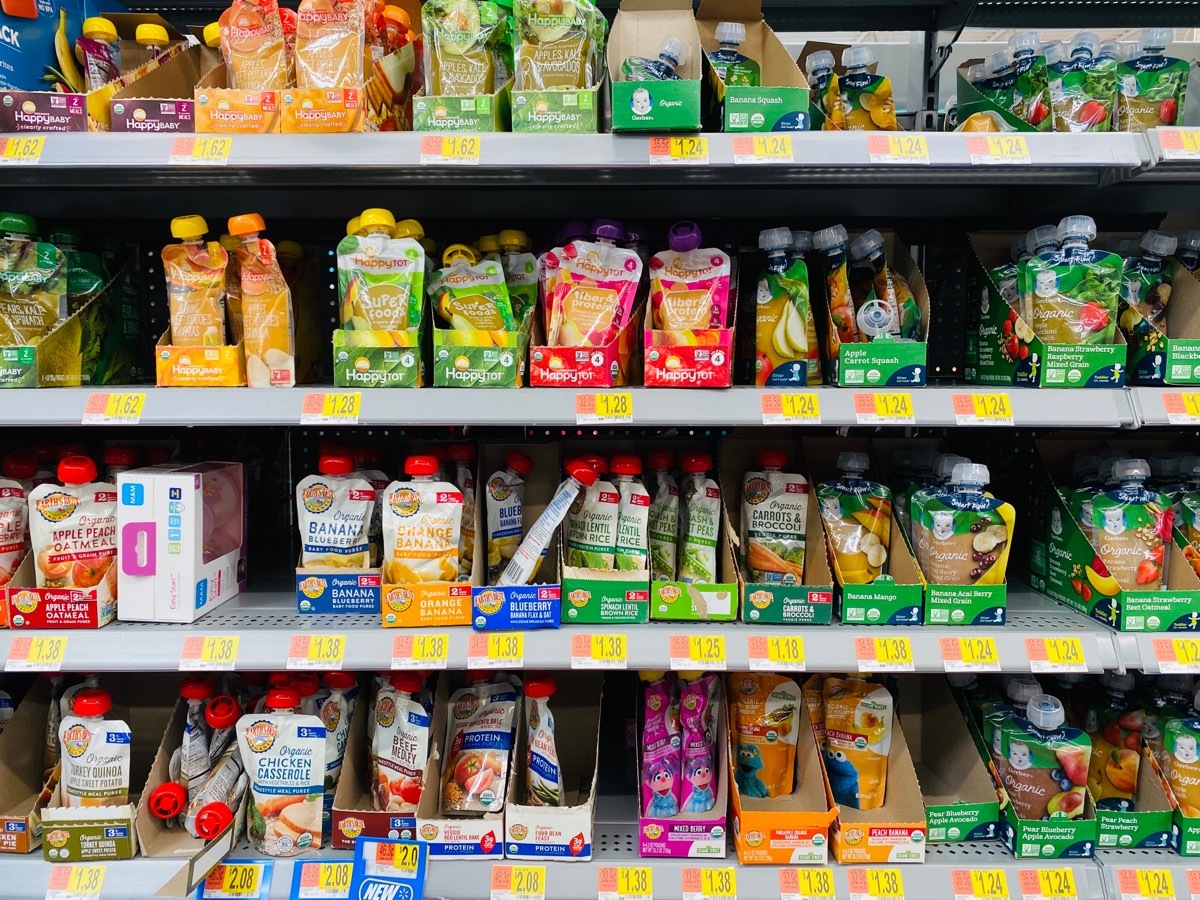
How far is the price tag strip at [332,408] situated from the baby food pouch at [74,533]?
48 cm

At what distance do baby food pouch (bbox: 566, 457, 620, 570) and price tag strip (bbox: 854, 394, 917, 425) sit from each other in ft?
1.60

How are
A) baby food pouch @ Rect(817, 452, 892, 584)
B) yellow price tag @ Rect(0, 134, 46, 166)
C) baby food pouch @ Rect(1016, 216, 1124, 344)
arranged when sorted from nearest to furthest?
yellow price tag @ Rect(0, 134, 46, 166) < baby food pouch @ Rect(1016, 216, 1124, 344) < baby food pouch @ Rect(817, 452, 892, 584)

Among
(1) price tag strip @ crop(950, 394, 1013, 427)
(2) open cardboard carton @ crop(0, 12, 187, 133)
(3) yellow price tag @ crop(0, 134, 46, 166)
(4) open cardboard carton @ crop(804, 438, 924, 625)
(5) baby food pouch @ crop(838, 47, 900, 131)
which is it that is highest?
(5) baby food pouch @ crop(838, 47, 900, 131)

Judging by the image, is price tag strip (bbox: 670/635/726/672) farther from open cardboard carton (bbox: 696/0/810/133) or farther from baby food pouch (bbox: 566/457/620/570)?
open cardboard carton (bbox: 696/0/810/133)

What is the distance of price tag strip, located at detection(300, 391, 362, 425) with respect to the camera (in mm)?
1418

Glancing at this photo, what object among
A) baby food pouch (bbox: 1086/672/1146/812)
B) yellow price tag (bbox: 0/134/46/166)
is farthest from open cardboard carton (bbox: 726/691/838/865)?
yellow price tag (bbox: 0/134/46/166)

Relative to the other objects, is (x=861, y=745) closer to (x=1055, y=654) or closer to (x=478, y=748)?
(x=1055, y=654)

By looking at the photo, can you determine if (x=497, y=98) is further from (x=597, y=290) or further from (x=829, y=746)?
(x=829, y=746)

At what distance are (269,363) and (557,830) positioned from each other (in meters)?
1.04

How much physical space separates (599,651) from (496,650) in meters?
0.19

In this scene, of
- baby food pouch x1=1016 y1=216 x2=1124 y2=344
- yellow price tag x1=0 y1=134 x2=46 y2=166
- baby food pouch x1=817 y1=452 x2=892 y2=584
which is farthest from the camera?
baby food pouch x1=817 y1=452 x2=892 y2=584

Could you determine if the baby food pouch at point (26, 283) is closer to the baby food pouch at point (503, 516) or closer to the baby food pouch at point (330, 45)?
the baby food pouch at point (330, 45)

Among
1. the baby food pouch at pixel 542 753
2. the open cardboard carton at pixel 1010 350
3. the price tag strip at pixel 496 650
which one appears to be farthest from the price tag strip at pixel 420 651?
the open cardboard carton at pixel 1010 350

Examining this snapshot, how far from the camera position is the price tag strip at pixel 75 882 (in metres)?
1.43
